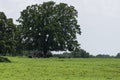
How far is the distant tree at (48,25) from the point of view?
310 feet

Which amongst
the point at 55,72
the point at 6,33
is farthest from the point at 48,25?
the point at 55,72

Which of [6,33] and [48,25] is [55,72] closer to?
[6,33]

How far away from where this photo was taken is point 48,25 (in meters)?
94.0

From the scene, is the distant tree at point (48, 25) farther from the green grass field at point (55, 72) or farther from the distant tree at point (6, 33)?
the green grass field at point (55, 72)

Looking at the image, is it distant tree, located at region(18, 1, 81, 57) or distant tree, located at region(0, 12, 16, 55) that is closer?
distant tree, located at region(0, 12, 16, 55)

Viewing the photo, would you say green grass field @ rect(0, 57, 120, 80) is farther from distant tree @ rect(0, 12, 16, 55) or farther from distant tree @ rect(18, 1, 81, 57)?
distant tree @ rect(18, 1, 81, 57)

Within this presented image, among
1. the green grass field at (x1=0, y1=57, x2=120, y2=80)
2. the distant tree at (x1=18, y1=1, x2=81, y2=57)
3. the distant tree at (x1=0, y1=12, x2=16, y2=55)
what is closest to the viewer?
the green grass field at (x1=0, y1=57, x2=120, y2=80)

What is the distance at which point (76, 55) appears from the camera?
127750 millimetres

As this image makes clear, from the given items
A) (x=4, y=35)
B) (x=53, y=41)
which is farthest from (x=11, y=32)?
(x=53, y=41)

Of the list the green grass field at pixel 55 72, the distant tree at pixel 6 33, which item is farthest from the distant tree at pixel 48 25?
the green grass field at pixel 55 72

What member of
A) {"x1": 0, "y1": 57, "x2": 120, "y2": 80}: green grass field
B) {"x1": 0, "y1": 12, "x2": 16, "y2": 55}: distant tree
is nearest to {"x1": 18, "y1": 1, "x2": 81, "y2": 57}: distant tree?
{"x1": 0, "y1": 12, "x2": 16, "y2": 55}: distant tree

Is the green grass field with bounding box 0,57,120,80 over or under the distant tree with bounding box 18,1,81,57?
under

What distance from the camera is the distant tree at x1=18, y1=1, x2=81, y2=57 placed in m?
94.5

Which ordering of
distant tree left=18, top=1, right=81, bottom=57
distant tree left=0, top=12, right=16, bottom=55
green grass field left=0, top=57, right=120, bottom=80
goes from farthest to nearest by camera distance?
distant tree left=18, top=1, right=81, bottom=57, distant tree left=0, top=12, right=16, bottom=55, green grass field left=0, top=57, right=120, bottom=80
